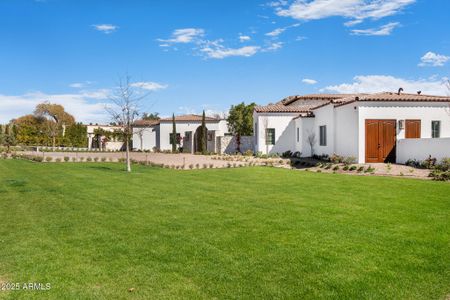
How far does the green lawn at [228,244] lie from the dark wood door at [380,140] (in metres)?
9.93

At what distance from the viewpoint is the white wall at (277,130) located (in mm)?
32344

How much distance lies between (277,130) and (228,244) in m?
26.4

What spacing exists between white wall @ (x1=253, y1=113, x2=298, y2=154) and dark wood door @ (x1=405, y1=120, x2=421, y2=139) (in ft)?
37.4

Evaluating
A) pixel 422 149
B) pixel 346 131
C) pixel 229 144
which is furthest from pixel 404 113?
pixel 229 144

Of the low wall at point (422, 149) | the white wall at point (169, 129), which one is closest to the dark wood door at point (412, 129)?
the low wall at point (422, 149)

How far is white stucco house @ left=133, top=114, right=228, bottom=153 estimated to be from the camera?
4400 centimetres

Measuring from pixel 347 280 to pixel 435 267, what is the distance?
1.35 metres

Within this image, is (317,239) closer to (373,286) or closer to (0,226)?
(373,286)

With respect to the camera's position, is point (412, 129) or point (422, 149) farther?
point (412, 129)

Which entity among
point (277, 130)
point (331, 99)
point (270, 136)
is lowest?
point (270, 136)

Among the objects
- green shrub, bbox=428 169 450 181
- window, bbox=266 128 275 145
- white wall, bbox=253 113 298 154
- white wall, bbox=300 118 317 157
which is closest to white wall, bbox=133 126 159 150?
white wall, bbox=253 113 298 154

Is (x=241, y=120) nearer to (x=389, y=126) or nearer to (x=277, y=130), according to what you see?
(x=277, y=130)

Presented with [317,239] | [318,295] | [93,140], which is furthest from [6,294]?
[93,140]

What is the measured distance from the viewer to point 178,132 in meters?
45.0
